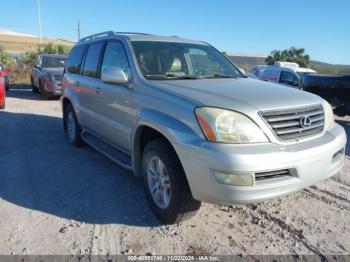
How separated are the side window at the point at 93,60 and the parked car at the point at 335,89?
765 centimetres

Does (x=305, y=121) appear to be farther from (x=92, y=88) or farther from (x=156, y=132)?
(x=92, y=88)

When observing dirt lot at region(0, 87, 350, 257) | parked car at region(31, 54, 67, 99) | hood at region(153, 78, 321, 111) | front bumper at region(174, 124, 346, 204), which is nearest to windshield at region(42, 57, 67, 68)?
parked car at region(31, 54, 67, 99)

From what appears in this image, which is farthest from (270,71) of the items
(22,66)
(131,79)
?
(22,66)

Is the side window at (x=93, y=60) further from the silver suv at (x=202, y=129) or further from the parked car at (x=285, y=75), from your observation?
the parked car at (x=285, y=75)

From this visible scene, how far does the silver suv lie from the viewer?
303 cm

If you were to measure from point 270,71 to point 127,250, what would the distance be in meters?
13.3

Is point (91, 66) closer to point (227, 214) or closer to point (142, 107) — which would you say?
point (142, 107)

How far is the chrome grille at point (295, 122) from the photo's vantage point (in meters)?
3.20

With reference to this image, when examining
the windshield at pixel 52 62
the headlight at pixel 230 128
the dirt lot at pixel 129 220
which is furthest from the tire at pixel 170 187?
the windshield at pixel 52 62

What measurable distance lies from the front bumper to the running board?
1331 mm

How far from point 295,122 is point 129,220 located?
6.41 feet

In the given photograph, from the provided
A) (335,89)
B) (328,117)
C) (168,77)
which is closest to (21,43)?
(335,89)

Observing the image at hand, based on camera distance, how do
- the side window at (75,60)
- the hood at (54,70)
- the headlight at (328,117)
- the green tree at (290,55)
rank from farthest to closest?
1. the green tree at (290,55)
2. the hood at (54,70)
3. the side window at (75,60)
4. the headlight at (328,117)

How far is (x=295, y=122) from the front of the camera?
3346mm
